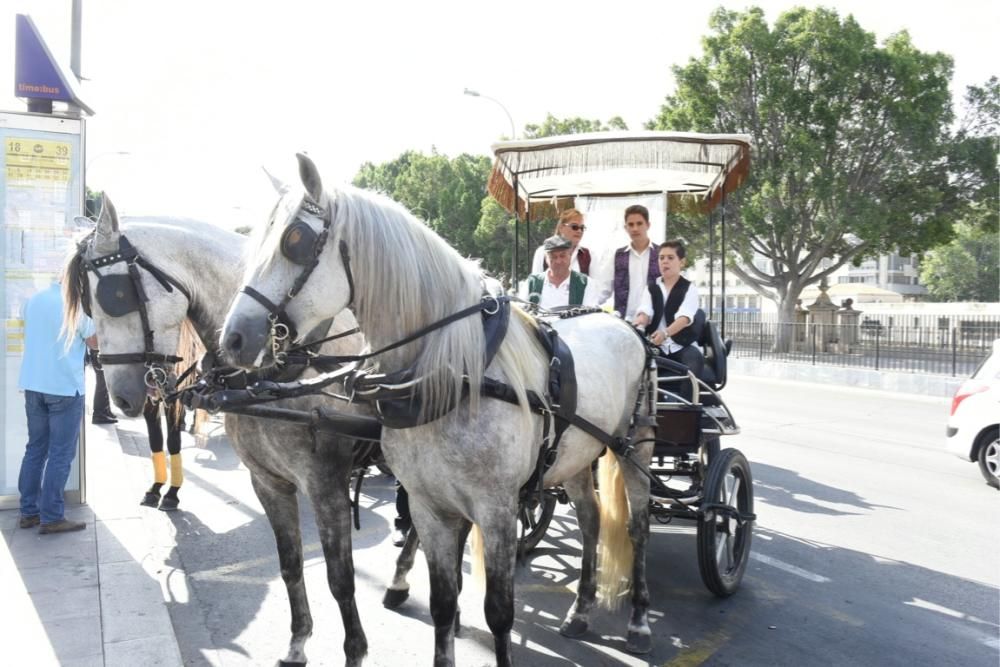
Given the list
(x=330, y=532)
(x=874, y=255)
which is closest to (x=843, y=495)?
(x=330, y=532)

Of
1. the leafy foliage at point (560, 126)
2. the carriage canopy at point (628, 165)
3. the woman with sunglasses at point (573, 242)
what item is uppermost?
the leafy foliage at point (560, 126)

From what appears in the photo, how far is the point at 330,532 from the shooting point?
10.8 feet

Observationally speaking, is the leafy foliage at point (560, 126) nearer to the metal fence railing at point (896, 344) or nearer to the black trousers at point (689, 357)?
the metal fence railing at point (896, 344)

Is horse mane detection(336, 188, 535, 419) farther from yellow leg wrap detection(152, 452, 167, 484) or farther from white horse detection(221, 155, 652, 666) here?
yellow leg wrap detection(152, 452, 167, 484)

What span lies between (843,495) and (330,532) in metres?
5.49

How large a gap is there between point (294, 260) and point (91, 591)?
3.09 meters

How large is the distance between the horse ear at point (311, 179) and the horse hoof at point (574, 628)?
108 inches

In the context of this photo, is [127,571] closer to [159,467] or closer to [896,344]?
[159,467]

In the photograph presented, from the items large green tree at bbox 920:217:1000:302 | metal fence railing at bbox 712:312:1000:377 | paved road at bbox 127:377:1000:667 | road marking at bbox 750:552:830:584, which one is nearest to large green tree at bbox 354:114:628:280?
metal fence railing at bbox 712:312:1000:377

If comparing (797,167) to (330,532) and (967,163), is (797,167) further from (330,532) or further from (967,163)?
(330,532)

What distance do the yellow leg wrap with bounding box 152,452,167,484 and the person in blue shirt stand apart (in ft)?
3.59

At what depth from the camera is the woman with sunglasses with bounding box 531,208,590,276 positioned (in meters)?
5.57

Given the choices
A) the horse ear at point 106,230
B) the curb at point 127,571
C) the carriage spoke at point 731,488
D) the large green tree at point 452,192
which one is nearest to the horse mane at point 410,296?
the horse ear at point 106,230

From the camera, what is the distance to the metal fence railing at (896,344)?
1540cm
